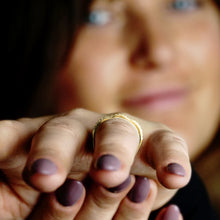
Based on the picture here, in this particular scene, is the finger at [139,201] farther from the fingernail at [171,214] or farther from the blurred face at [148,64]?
the blurred face at [148,64]

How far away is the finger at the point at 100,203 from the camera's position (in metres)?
0.35

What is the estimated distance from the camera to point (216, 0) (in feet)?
3.33

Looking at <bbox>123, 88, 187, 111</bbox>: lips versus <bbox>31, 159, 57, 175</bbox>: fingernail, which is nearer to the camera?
<bbox>31, 159, 57, 175</bbox>: fingernail

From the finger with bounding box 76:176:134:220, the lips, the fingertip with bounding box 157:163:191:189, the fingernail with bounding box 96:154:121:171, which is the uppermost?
the fingernail with bounding box 96:154:121:171

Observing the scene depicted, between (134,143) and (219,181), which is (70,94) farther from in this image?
(219,181)

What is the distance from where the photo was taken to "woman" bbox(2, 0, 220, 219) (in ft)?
2.93

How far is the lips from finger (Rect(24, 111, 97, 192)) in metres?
0.59

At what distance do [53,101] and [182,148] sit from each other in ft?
2.45

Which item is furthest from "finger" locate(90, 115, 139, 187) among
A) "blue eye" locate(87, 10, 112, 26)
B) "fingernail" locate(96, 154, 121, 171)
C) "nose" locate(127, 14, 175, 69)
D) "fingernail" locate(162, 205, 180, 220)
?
"blue eye" locate(87, 10, 112, 26)

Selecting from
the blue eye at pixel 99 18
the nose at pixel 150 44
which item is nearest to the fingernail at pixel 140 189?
the nose at pixel 150 44

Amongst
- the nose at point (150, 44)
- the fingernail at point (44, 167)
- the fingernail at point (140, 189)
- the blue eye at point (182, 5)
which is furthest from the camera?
the blue eye at point (182, 5)

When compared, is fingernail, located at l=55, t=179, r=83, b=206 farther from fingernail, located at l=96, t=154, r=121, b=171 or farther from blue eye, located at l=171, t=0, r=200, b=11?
blue eye, located at l=171, t=0, r=200, b=11

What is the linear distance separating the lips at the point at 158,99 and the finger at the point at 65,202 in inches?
23.0

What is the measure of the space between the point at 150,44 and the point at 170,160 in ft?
2.08
